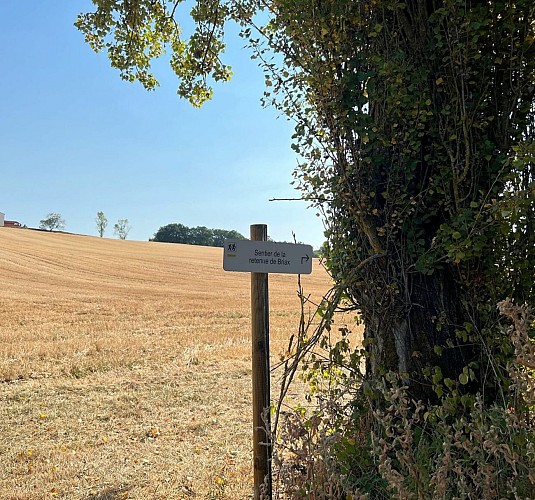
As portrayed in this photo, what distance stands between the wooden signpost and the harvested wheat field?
2.19 ft

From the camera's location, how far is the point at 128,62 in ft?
20.4

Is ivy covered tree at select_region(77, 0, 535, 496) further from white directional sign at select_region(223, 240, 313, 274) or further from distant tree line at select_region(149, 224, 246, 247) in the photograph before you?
distant tree line at select_region(149, 224, 246, 247)

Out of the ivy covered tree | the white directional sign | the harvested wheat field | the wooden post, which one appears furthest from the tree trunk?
the harvested wheat field

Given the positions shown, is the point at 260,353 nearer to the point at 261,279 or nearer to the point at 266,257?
the point at 261,279

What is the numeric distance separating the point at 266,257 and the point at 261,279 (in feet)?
0.58

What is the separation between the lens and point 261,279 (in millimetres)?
3309

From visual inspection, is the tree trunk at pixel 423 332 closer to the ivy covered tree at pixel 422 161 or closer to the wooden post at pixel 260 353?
the ivy covered tree at pixel 422 161

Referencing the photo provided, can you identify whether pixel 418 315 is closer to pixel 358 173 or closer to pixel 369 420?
pixel 369 420

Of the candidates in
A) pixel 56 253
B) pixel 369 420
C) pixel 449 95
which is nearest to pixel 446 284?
pixel 369 420

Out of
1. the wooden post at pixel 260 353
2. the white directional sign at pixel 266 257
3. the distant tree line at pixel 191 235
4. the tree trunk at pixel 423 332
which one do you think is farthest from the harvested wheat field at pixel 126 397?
the distant tree line at pixel 191 235

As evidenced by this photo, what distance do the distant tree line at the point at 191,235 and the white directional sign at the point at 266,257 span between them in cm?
5792

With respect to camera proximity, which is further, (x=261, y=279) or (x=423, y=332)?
(x=261, y=279)

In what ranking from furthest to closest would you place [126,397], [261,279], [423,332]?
1. [126,397]
2. [261,279]
3. [423,332]

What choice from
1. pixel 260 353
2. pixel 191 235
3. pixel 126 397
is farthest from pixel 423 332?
pixel 191 235
